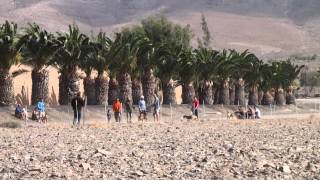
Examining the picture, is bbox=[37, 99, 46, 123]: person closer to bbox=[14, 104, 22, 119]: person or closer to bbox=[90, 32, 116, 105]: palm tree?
bbox=[14, 104, 22, 119]: person

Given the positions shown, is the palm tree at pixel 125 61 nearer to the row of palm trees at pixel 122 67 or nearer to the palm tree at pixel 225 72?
the row of palm trees at pixel 122 67

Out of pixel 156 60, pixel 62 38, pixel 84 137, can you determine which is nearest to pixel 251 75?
pixel 156 60

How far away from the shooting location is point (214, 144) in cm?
1869

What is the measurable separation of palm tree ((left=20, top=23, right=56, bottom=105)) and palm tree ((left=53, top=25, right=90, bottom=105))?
0.87 meters

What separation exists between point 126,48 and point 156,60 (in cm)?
416

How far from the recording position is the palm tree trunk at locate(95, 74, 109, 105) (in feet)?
149

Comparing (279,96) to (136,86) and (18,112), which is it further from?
(18,112)

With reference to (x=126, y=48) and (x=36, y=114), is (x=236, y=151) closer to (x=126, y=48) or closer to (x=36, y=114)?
(x=36, y=114)

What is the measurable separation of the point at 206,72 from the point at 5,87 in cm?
2080

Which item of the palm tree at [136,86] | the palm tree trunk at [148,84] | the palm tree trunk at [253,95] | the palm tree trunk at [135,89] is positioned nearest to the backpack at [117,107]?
the palm tree at [136,86]

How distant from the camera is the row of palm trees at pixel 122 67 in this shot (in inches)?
1561

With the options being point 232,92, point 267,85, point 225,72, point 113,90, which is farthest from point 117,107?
point 267,85

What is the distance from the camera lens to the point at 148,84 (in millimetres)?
49000

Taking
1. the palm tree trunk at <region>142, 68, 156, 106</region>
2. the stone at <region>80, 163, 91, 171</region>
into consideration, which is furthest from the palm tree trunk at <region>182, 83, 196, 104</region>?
the stone at <region>80, 163, 91, 171</region>
